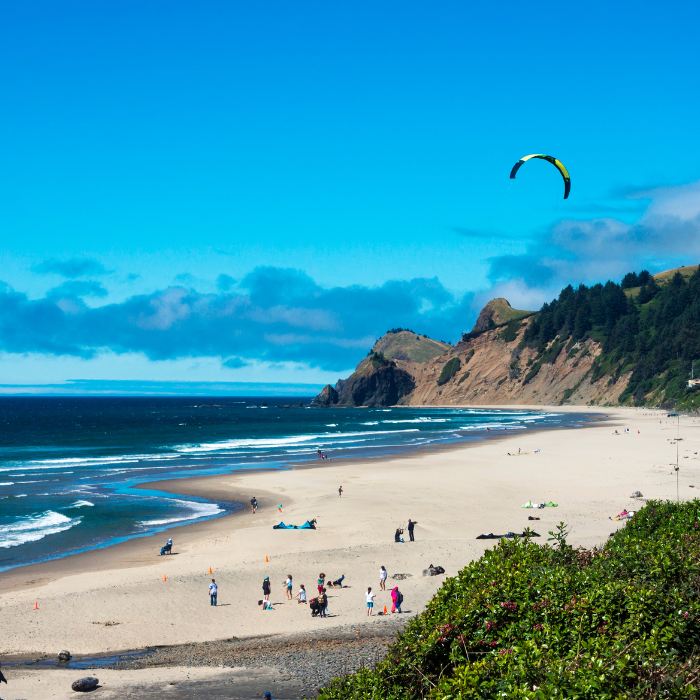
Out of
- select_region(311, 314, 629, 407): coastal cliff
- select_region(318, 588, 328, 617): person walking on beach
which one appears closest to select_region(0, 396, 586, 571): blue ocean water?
select_region(318, 588, 328, 617): person walking on beach

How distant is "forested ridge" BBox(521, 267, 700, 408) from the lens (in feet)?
405

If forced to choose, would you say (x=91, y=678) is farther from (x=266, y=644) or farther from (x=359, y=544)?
(x=359, y=544)

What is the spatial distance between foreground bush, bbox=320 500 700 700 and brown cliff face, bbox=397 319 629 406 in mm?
136553

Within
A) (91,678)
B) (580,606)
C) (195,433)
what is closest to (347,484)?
(91,678)

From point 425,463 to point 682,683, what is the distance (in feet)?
151

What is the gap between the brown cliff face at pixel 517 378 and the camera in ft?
489

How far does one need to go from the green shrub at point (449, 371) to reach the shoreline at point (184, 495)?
118 metres

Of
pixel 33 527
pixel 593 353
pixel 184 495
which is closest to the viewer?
pixel 33 527

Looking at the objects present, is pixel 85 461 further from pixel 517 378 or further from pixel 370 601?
pixel 517 378

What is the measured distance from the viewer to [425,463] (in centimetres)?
5200

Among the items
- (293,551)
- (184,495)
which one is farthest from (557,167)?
(184,495)

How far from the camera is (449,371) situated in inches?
7667

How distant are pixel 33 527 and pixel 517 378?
154439 millimetres

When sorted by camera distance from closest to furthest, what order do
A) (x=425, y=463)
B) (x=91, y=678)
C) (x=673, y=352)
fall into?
(x=91, y=678), (x=425, y=463), (x=673, y=352)
